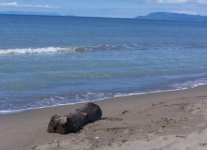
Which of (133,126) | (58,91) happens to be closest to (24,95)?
(58,91)

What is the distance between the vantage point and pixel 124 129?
32.8 ft

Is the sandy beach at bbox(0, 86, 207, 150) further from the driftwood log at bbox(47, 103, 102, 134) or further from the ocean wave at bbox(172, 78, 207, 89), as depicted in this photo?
the ocean wave at bbox(172, 78, 207, 89)

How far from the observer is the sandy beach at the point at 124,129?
8.80 m

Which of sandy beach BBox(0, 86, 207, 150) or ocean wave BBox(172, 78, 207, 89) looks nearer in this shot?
sandy beach BBox(0, 86, 207, 150)

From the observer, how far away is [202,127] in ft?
33.1

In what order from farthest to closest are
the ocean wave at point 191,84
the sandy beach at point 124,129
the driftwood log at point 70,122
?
the ocean wave at point 191,84, the driftwood log at point 70,122, the sandy beach at point 124,129

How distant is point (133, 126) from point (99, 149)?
192 cm

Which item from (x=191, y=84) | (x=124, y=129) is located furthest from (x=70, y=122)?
(x=191, y=84)

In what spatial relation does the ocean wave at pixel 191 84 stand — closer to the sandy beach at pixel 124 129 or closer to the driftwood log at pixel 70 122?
the sandy beach at pixel 124 129

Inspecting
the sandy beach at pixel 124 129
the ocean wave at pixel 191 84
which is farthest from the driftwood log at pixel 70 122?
the ocean wave at pixel 191 84

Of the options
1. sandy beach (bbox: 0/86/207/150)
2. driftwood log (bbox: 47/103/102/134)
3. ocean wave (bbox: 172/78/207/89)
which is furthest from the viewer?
ocean wave (bbox: 172/78/207/89)

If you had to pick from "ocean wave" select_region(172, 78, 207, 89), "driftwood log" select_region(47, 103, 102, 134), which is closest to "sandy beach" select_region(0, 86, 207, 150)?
"driftwood log" select_region(47, 103, 102, 134)

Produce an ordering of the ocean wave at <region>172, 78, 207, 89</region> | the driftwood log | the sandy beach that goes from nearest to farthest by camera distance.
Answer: the sandy beach < the driftwood log < the ocean wave at <region>172, 78, 207, 89</region>

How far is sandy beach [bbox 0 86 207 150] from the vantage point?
880 cm
